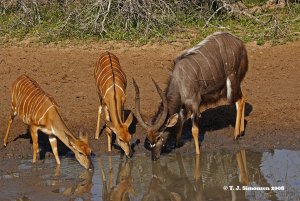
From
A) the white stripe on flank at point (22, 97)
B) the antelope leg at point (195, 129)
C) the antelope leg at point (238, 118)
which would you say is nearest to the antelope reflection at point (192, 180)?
the antelope leg at point (195, 129)

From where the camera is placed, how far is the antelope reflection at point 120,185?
7.57 m

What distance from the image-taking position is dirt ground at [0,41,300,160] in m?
9.10

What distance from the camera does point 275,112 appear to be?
9.76 metres

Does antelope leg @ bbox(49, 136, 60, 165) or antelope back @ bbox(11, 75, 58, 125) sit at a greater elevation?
antelope back @ bbox(11, 75, 58, 125)

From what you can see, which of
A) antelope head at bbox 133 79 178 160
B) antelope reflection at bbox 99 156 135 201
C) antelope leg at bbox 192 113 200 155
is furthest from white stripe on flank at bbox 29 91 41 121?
antelope leg at bbox 192 113 200 155

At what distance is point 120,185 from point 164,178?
0.54m

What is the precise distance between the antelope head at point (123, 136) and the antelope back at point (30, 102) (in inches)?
30.0

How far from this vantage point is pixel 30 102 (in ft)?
27.6

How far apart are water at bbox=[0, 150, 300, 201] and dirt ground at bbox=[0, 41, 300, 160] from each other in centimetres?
37

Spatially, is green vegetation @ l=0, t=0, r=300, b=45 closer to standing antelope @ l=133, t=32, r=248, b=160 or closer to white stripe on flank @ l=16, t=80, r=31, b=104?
standing antelope @ l=133, t=32, r=248, b=160

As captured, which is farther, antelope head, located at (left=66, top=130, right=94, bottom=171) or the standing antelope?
the standing antelope

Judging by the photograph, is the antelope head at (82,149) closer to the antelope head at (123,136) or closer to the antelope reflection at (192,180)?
the antelope head at (123,136)
